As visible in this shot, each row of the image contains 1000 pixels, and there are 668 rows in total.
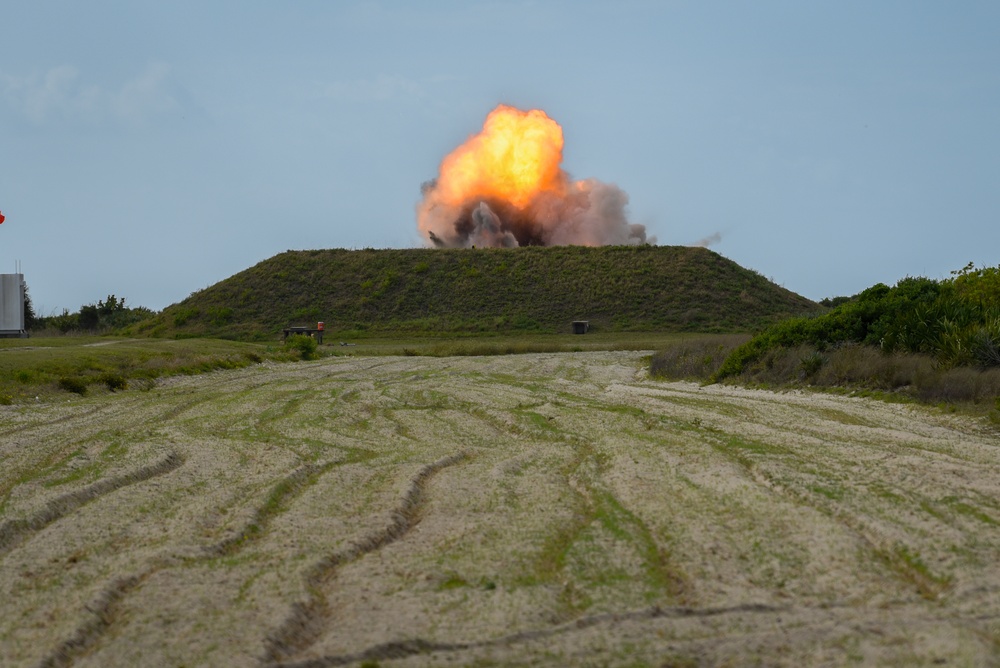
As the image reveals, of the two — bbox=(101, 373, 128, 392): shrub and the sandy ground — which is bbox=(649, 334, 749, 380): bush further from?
bbox=(101, 373, 128, 392): shrub

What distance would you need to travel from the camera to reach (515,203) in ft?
298

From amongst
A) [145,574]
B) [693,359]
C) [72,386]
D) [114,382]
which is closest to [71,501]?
[145,574]

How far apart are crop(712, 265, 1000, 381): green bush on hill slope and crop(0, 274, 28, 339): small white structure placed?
29357 mm

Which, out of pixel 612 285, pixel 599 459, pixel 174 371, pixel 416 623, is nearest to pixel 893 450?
pixel 599 459

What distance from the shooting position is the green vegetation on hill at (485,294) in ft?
221

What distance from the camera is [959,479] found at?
774cm

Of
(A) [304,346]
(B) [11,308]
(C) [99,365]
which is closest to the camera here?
(C) [99,365]

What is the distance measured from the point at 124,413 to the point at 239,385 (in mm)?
5700

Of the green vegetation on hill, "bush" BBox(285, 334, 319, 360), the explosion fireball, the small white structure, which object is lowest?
"bush" BBox(285, 334, 319, 360)

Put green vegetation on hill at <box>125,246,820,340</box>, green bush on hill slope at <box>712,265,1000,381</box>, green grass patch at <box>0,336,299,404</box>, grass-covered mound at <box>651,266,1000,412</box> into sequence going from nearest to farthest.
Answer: grass-covered mound at <box>651,266,1000,412</box> < green bush on hill slope at <box>712,265,1000,381</box> < green grass patch at <box>0,336,299,404</box> < green vegetation on hill at <box>125,246,820,340</box>

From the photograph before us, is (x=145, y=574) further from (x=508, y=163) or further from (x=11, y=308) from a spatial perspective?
(x=508, y=163)

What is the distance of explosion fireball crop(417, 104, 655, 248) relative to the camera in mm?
85625

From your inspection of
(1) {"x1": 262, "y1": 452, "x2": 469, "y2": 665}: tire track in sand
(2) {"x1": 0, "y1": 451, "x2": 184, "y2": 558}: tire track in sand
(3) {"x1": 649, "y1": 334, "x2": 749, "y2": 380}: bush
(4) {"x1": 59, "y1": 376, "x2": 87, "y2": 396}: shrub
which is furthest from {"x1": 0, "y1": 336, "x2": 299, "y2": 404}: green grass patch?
(1) {"x1": 262, "y1": 452, "x2": 469, "y2": 665}: tire track in sand

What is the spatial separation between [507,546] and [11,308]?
38.0 meters
